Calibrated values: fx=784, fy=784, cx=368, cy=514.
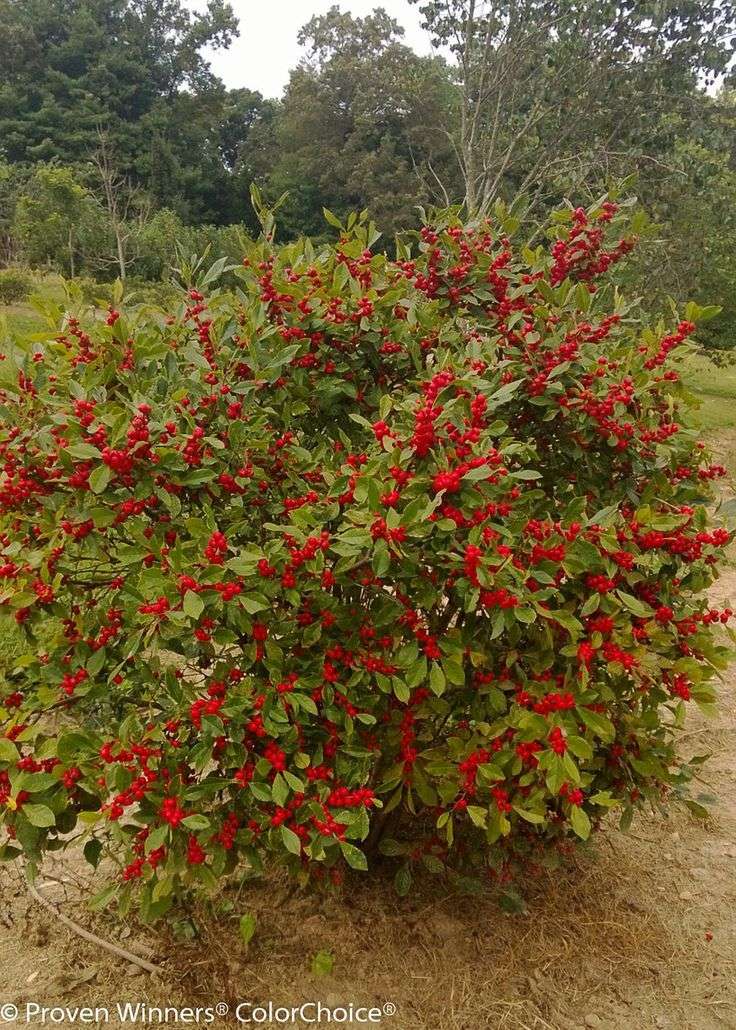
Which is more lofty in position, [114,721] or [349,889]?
[114,721]

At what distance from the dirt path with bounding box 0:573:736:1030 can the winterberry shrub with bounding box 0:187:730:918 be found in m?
0.24

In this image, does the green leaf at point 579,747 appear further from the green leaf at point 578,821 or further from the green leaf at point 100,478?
the green leaf at point 100,478

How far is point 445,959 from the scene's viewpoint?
2330 mm

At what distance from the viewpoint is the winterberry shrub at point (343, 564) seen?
5.62 ft

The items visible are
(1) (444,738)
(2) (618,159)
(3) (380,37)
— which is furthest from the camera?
(3) (380,37)

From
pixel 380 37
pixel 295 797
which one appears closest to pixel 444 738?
pixel 295 797

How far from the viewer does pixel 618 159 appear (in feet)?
42.0

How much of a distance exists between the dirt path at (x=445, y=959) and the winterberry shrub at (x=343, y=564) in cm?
24

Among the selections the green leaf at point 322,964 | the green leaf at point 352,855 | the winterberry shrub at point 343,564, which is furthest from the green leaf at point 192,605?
the green leaf at point 322,964

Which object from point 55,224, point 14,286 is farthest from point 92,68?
point 14,286

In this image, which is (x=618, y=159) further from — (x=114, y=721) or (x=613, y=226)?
(x=114, y=721)

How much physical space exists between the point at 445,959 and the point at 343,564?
1.36 metres

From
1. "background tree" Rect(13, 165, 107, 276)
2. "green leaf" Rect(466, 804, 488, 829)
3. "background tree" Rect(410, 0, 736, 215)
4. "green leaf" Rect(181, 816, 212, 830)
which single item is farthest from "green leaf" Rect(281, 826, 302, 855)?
"background tree" Rect(13, 165, 107, 276)

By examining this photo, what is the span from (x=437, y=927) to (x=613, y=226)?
228cm
